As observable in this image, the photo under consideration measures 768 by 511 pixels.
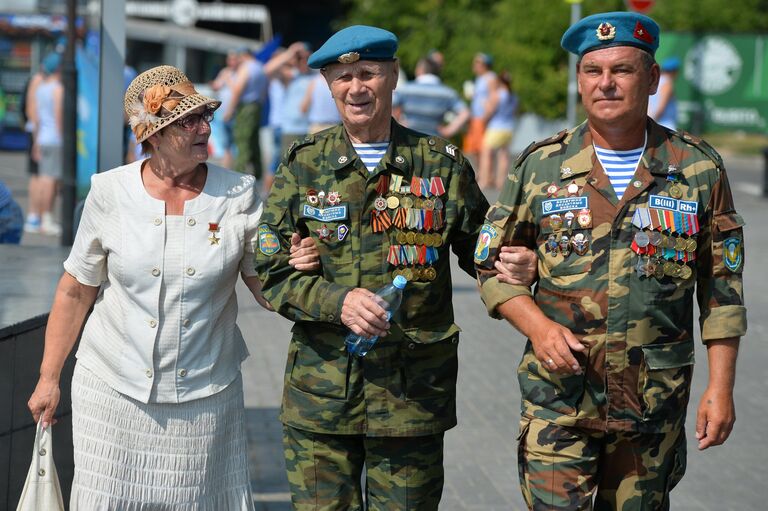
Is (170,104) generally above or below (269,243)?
above

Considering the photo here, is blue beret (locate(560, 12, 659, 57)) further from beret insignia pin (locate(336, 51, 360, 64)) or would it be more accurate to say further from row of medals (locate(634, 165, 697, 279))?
beret insignia pin (locate(336, 51, 360, 64))

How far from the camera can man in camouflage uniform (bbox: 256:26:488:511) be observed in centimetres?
421

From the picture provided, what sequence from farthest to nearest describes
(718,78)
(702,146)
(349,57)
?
(718,78) → (349,57) → (702,146)

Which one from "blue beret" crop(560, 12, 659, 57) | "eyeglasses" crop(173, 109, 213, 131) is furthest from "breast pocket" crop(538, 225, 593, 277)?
"eyeglasses" crop(173, 109, 213, 131)

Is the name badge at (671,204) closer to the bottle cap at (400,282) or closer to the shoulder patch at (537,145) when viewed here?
the shoulder patch at (537,145)

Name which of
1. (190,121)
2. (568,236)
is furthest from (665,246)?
(190,121)

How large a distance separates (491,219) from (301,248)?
598 millimetres

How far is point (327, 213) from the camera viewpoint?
4.23m

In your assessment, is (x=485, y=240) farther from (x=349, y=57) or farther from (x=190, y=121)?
(x=190, y=121)

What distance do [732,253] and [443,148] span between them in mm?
979

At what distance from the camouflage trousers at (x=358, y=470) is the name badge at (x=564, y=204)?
845mm

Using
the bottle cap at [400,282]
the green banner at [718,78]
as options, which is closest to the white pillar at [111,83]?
the bottle cap at [400,282]

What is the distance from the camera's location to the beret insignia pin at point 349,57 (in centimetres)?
415

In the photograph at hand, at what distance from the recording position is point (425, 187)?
427 centimetres
